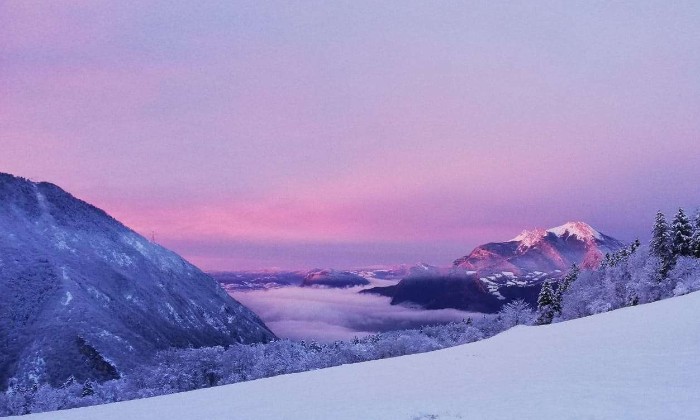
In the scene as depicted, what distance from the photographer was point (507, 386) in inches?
770

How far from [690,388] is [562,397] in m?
3.52

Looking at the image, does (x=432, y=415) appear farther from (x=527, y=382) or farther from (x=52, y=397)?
(x=52, y=397)

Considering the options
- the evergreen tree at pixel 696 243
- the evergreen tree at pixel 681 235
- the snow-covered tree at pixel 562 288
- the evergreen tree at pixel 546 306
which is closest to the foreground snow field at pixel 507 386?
the evergreen tree at pixel 696 243

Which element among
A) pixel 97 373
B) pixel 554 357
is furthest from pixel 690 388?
pixel 97 373

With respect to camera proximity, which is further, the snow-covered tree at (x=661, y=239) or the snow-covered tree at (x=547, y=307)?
the snow-covered tree at (x=547, y=307)

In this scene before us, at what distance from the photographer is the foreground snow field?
1557cm

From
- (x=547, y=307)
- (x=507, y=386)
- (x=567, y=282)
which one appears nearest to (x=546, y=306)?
(x=547, y=307)

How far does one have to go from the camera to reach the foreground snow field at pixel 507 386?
51.1 feet

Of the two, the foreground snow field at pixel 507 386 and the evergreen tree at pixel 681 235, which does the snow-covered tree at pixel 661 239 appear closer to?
the evergreen tree at pixel 681 235

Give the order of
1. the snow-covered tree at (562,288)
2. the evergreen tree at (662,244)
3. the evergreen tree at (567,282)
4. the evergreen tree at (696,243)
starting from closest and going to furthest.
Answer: the evergreen tree at (696,243) → the evergreen tree at (662,244) → the snow-covered tree at (562,288) → the evergreen tree at (567,282)

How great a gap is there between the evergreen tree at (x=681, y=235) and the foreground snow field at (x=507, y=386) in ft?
138

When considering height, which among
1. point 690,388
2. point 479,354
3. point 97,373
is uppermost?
point 690,388

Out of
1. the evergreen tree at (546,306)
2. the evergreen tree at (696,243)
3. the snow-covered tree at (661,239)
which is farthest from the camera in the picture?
the evergreen tree at (546,306)

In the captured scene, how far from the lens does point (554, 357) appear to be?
83.4ft
